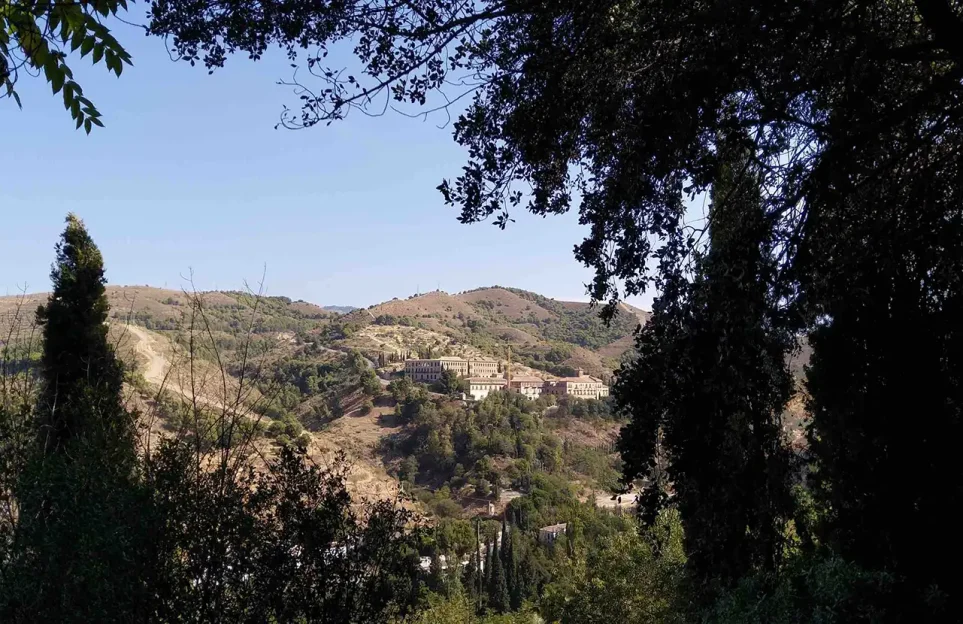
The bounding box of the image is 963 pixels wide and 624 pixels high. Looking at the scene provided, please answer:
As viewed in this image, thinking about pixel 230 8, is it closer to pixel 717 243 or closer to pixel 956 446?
pixel 717 243

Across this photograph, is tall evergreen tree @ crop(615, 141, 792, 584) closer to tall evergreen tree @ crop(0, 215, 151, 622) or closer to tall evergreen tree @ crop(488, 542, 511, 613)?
tall evergreen tree @ crop(0, 215, 151, 622)

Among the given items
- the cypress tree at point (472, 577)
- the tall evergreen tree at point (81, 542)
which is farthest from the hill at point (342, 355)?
the cypress tree at point (472, 577)

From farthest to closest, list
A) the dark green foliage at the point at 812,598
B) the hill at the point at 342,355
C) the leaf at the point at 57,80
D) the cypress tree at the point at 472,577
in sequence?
1. the cypress tree at the point at 472,577
2. the hill at the point at 342,355
3. the dark green foliage at the point at 812,598
4. the leaf at the point at 57,80

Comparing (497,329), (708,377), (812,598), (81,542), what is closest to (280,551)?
(81,542)

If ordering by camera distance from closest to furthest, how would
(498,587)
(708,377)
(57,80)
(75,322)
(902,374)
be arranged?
(57,80)
(708,377)
(902,374)
(75,322)
(498,587)

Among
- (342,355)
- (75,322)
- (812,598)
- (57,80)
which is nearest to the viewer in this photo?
(57,80)

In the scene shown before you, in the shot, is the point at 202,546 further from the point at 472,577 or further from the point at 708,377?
the point at 472,577

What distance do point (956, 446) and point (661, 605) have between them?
905 cm

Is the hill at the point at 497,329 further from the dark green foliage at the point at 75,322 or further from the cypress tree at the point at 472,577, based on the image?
the dark green foliage at the point at 75,322

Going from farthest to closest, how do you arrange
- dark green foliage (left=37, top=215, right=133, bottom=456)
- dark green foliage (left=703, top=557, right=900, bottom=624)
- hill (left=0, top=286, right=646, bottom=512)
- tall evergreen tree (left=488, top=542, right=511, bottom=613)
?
tall evergreen tree (left=488, top=542, right=511, bottom=613) < dark green foliage (left=37, top=215, right=133, bottom=456) < hill (left=0, top=286, right=646, bottom=512) < dark green foliage (left=703, top=557, right=900, bottom=624)

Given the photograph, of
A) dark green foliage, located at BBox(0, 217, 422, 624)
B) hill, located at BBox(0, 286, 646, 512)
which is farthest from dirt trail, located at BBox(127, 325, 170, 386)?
dark green foliage, located at BBox(0, 217, 422, 624)

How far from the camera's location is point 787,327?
3.35m

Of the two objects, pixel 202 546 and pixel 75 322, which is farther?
pixel 75 322

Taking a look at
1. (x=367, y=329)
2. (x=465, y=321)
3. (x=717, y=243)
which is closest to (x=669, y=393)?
(x=717, y=243)
